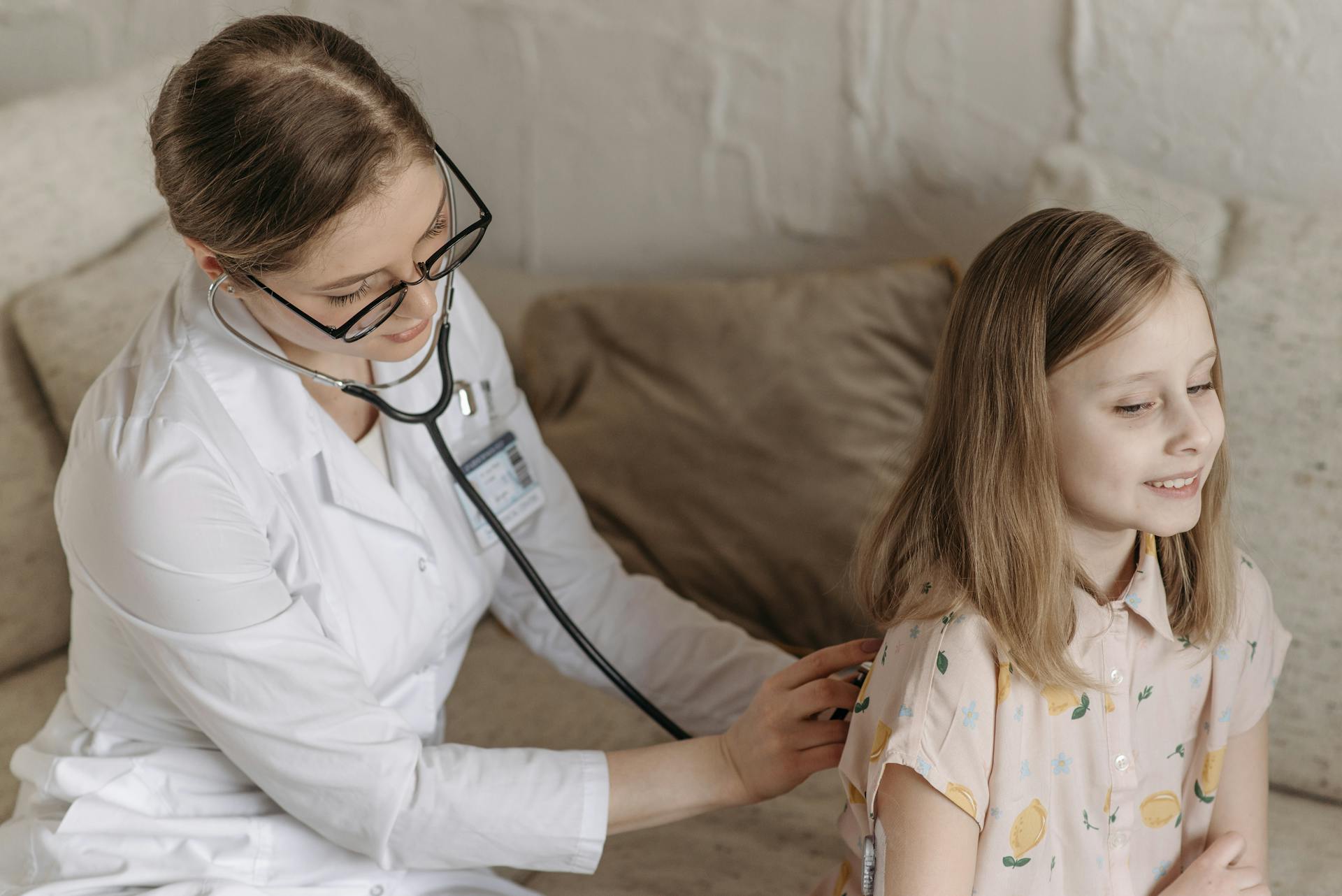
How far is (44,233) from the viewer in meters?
1.69

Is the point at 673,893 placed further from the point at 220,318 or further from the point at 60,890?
the point at 220,318

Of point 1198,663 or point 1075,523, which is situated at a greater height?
point 1075,523

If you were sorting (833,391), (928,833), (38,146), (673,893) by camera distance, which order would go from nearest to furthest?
1. (928,833)
2. (673,893)
3. (833,391)
4. (38,146)

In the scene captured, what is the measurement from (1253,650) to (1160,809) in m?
0.17

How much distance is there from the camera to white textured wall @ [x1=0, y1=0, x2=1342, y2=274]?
1.46m

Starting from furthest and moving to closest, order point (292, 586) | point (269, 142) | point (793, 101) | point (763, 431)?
point (793, 101) < point (763, 431) < point (292, 586) < point (269, 142)

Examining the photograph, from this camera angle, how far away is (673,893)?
1.24 metres

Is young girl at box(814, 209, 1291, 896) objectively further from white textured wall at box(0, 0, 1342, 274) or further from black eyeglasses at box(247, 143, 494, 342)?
white textured wall at box(0, 0, 1342, 274)

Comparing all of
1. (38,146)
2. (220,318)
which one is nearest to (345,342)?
(220,318)

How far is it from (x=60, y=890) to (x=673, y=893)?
22.9 inches

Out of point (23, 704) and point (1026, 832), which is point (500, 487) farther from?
point (23, 704)

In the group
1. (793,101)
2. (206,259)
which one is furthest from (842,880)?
(793,101)

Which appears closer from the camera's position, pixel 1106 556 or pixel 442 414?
pixel 1106 556

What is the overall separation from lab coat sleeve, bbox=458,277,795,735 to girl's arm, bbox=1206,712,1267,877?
45 centimetres
